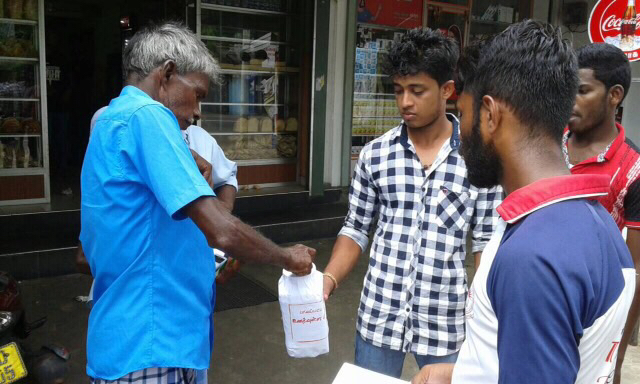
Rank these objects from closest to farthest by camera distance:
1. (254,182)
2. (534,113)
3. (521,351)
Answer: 1. (521,351)
2. (534,113)
3. (254,182)

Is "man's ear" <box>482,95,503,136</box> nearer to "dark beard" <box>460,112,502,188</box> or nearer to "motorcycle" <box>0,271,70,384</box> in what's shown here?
"dark beard" <box>460,112,502,188</box>

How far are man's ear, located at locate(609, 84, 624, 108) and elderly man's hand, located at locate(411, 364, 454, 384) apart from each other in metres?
1.60

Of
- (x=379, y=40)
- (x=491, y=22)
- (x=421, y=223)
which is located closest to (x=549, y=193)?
(x=421, y=223)

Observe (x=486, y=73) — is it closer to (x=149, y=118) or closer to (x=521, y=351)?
(x=521, y=351)

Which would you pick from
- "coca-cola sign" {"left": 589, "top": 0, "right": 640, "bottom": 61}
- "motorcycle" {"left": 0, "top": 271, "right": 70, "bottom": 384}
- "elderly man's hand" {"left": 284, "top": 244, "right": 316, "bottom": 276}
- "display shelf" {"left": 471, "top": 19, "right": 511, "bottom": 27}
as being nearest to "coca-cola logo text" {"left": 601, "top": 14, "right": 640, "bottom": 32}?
"coca-cola sign" {"left": 589, "top": 0, "right": 640, "bottom": 61}

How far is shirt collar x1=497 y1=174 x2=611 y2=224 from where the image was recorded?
3.38 ft

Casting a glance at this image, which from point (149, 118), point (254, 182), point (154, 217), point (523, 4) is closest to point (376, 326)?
point (154, 217)

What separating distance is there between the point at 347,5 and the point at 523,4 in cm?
425

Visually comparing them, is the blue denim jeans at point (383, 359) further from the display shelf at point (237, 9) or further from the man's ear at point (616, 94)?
the display shelf at point (237, 9)

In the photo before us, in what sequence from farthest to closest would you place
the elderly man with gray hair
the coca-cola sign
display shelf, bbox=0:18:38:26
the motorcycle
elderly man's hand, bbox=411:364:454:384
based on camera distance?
display shelf, bbox=0:18:38:26 → the coca-cola sign → the motorcycle → the elderly man with gray hair → elderly man's hand, bbox=411:364:454:384

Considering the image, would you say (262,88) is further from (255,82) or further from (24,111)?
(24,111)

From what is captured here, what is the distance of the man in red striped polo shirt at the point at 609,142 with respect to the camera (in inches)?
92.4

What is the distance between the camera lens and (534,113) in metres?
1.10

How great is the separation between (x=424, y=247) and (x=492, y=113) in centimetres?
104
